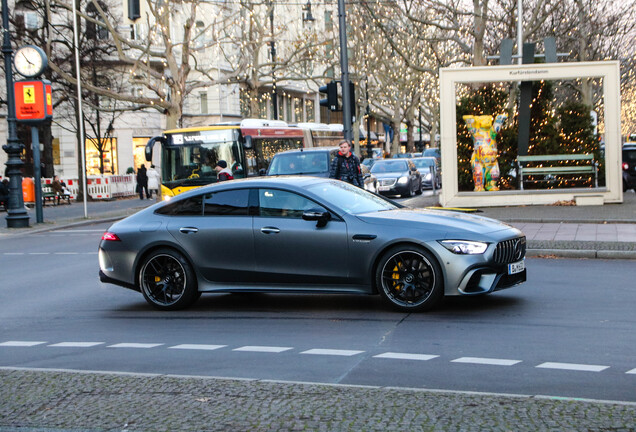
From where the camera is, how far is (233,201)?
10.1 metres

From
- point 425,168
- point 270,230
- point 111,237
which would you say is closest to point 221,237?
point 270,230

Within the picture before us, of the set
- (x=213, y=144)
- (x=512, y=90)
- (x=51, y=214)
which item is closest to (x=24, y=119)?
(x=213, y=144)

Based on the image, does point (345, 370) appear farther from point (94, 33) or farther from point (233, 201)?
point (94, 33)

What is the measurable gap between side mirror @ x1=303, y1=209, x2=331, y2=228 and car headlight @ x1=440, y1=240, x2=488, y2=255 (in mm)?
1252

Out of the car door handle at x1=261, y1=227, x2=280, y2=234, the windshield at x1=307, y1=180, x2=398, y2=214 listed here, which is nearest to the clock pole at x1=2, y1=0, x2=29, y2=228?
the windshield at x1=307, y1=180, x2=398, y2=214

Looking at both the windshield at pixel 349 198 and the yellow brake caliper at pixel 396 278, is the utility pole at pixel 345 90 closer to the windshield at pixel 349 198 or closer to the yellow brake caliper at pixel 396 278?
the windshield at pixel 349 198

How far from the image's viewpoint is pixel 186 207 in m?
10.4

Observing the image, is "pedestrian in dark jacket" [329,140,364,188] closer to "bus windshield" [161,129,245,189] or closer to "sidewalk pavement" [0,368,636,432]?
"bus windshield" [161,129,245,189]

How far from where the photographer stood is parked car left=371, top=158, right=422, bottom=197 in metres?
34.9

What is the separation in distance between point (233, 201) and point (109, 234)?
5.08 feet

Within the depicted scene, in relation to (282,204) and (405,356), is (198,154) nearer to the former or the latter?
(282,204)

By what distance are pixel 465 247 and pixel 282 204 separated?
2.02 metres

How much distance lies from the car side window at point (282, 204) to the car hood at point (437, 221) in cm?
61

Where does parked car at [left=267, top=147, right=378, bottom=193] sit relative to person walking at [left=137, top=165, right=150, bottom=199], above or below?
above
